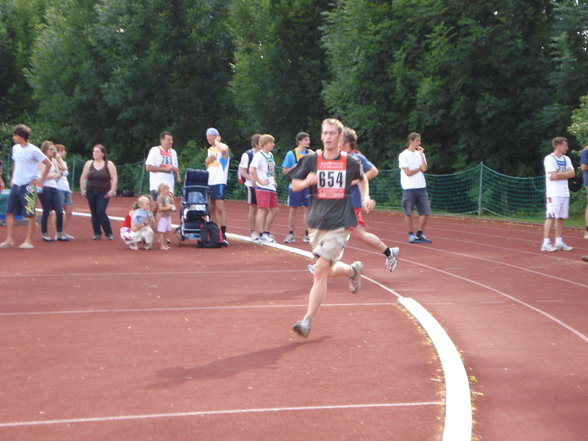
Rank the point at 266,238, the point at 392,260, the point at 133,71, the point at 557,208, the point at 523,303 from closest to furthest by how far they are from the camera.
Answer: the point at 523,303
the point at 392,260
the point at 557,208
the point at 266,238
the point at 133,71

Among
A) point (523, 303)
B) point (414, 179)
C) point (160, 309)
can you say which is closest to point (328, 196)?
point (160, 309)

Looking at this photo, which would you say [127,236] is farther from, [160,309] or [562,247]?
[562,247]

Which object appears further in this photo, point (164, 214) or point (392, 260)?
point (164, 214)

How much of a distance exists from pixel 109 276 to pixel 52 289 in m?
1.20

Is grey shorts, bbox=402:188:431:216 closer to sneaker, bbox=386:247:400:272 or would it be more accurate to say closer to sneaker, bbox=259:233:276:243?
sneaker, bbox=259:233:276:243

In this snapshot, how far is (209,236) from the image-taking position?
49.8ft

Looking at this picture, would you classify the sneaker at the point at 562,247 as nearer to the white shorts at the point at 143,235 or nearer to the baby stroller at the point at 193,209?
the baby stroller at the point at 193,209

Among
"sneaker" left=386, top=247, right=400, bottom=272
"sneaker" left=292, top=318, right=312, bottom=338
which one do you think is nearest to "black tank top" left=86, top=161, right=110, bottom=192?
"sneaker" left=386, top=247, right=400, bottom=272

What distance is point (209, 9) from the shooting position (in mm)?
38656

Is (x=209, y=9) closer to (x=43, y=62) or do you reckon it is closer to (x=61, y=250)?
(x=43, y=62)

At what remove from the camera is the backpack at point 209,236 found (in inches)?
595

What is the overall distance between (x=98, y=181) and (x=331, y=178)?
897 cm

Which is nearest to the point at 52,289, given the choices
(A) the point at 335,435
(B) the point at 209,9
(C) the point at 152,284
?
(C) the point at 152,284

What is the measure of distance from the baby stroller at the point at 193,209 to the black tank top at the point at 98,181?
4.84ft
